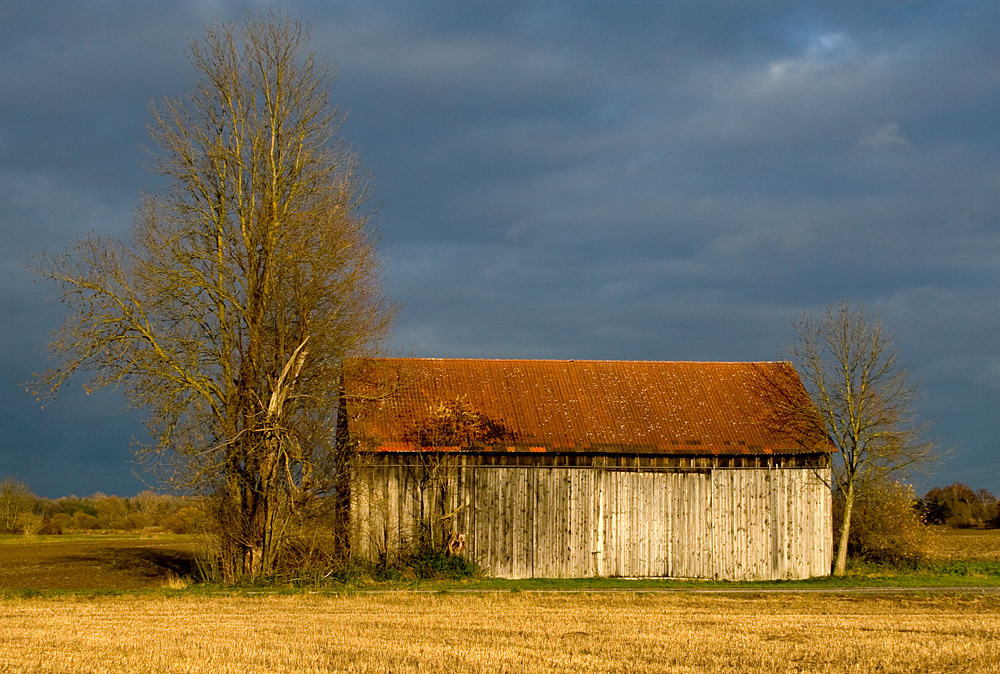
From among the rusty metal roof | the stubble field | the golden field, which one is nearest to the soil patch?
the stubble field

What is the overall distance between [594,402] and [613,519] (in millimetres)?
3776

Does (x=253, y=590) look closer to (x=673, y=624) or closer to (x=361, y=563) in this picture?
(x=361, y=563)

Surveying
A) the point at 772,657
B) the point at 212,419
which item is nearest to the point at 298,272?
the point at 212,419

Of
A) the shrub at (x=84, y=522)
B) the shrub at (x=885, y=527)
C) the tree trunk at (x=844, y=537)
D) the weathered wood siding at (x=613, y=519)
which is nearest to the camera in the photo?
the weathered wood siding at (x=613, y=519)

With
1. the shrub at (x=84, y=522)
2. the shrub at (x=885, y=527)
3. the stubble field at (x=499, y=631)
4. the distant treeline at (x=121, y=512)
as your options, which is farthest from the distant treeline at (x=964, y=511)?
the shrub at (x=84, y=522)

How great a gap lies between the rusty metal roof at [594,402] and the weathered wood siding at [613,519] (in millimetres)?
830

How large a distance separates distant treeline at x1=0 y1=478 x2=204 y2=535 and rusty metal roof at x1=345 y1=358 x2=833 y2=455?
69.6 feet

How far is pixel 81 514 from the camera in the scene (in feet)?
194

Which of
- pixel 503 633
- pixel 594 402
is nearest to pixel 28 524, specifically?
pixel 594 402

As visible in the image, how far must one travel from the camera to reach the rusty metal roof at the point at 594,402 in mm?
28220

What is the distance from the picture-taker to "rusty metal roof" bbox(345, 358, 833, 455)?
2822 centimetres

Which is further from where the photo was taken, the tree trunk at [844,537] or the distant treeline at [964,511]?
the distant treeline at [964,511]

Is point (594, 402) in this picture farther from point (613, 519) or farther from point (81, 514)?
point (81, 514)

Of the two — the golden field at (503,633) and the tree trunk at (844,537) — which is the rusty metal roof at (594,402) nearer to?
the tree trunk at (844,537)
